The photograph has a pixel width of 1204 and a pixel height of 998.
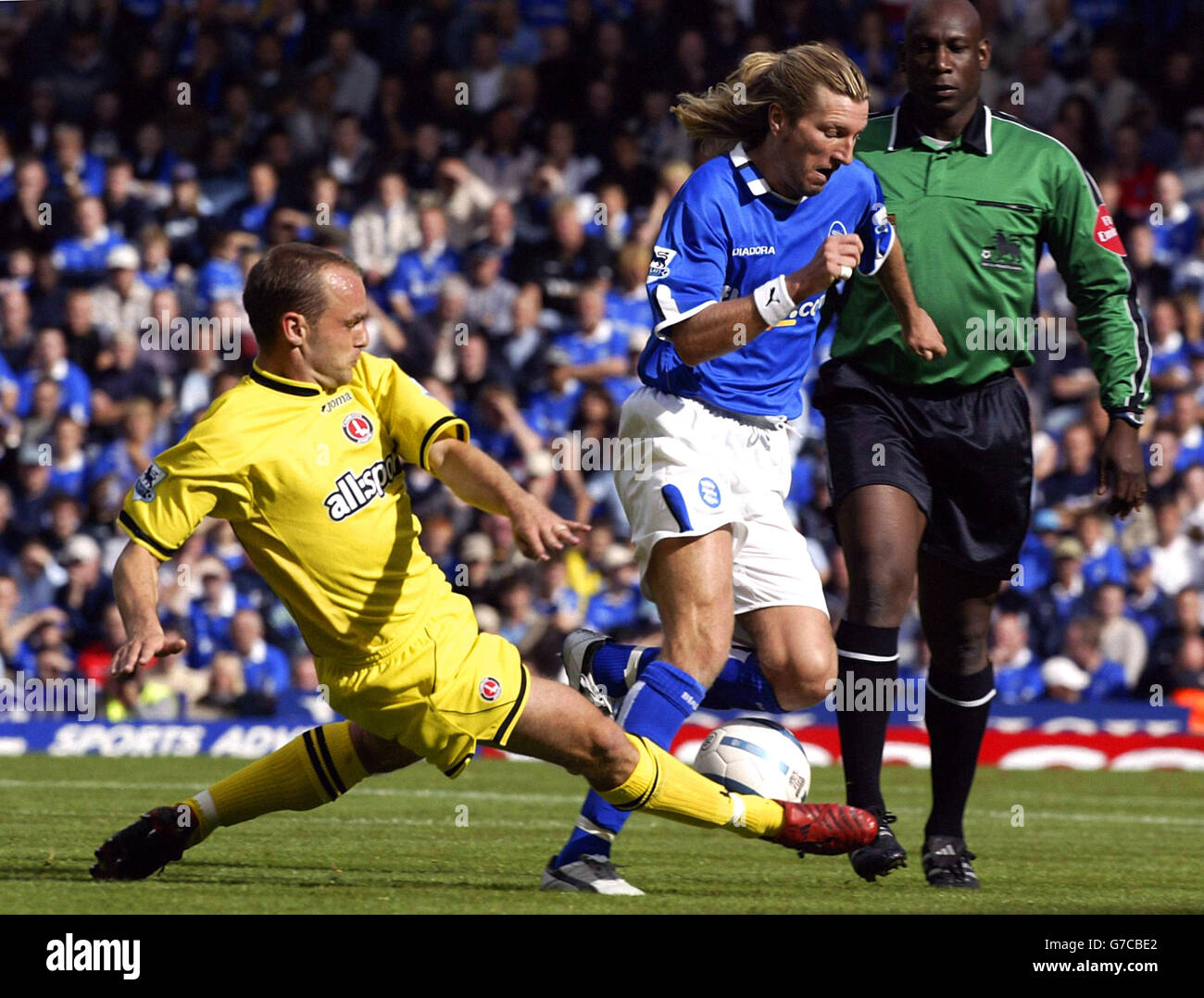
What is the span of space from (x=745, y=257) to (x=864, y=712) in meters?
1.38

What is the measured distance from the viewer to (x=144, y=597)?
432cm

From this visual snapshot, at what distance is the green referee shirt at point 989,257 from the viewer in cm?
581

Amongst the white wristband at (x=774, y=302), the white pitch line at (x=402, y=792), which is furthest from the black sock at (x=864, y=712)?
the white pitch line at (x=402, y=792)

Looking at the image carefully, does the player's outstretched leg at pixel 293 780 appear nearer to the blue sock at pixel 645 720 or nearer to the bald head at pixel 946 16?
the blue sock at pixel 645 720

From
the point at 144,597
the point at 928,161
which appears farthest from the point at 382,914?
the point at 928,161

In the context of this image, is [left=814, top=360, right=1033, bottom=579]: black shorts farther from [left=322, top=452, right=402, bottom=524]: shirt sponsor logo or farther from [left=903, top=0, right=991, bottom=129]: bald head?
[left=322, top=452, right=402, bottom=524]: shirt sponsor logo

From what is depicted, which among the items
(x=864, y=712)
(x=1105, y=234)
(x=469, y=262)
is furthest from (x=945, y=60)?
(x=469, y=262)

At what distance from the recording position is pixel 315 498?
4.62 meters

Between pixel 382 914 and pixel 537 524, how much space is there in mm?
982

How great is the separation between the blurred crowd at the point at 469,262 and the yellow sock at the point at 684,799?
6539 mm

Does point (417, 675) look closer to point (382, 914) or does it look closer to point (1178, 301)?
point (382, 914)

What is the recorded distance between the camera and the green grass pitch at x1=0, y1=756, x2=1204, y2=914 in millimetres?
4754

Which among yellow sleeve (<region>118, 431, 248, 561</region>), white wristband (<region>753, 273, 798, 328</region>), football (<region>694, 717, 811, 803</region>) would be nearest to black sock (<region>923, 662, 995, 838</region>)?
football (<region>694, 717, 811, 803</region>)

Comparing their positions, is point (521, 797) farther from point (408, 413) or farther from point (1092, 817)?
point (408, 413)
